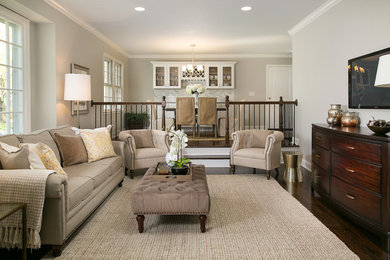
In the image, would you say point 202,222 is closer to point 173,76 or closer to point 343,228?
point 343,228

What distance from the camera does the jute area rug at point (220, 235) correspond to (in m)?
2.40

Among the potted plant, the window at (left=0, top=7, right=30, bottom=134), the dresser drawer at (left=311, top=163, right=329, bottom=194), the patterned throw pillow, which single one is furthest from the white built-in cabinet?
the dresser drawer at (left=311, top=163, right=329, bottom=194)

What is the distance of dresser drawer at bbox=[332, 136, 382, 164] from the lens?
2.67 meters

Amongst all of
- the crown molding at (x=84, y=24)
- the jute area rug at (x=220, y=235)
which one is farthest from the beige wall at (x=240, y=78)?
the jute area rug at (x=220, y=235)

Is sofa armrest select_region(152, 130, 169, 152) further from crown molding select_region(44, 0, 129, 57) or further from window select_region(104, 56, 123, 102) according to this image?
window select_region(104, 56, 123, 102)

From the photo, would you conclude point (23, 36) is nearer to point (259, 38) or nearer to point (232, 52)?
point (259, 38)

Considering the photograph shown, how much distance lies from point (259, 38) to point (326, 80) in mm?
2815

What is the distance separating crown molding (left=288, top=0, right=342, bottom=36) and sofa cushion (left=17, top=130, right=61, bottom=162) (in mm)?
4201

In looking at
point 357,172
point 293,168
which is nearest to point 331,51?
point 293,168

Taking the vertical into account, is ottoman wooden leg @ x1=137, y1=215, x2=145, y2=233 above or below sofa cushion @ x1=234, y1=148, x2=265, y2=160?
below

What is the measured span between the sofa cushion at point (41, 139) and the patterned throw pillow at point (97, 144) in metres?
0.43

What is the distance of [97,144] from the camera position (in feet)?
13.1

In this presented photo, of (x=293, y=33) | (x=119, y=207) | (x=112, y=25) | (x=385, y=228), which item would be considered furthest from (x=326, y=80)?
(x=112, y=25)

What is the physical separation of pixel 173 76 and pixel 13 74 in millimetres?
5625
